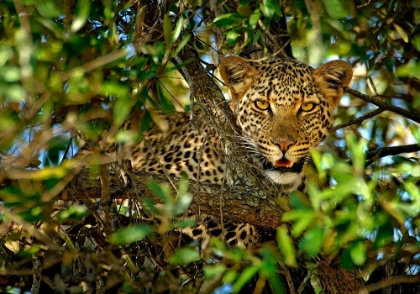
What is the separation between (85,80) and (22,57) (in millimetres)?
512

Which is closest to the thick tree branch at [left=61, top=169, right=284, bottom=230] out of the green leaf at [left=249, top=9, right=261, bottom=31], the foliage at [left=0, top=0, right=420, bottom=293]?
the foliage at [left=0, top=0, right=420, bottom=293]

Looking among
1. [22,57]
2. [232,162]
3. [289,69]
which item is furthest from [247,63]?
[22,57]

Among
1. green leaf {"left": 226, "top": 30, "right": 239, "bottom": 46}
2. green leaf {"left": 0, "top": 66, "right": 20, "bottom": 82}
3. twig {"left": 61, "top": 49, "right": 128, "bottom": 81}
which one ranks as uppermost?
green leaf {"left": 0, "top": 66, "right": 20, "bottom": 82}

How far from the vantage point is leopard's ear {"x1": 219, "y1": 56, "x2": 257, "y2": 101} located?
6836 millimetres

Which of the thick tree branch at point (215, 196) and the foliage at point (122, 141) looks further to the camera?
the thick tree branch at point (215, 196)

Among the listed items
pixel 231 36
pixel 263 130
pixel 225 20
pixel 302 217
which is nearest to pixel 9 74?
pixel 302 217

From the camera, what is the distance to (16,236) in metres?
4.76

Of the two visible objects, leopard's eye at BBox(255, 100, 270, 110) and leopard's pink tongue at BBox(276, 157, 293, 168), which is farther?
leopard's eye at BBox(255, 100, 270, 110)

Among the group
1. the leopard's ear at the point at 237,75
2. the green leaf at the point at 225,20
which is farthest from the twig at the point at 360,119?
the green leaf at the point at 225,20

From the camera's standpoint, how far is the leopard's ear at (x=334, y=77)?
695 cm

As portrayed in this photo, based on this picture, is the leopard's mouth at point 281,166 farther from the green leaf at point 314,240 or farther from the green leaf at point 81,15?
the green leaf at point 81,15

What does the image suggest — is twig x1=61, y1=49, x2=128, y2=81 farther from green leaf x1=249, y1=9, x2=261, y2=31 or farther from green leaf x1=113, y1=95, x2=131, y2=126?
green leaf x1=249, y1=9, x2=261, y2=31

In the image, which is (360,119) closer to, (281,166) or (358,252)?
(281,166)

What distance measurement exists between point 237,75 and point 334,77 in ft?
2.69
